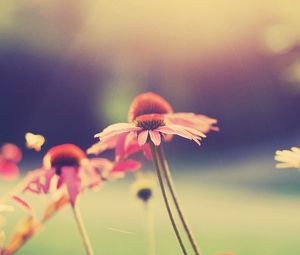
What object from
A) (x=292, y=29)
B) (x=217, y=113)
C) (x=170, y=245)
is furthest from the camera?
(x=217, y=113)

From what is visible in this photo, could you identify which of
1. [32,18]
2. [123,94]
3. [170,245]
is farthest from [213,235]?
[32,18]

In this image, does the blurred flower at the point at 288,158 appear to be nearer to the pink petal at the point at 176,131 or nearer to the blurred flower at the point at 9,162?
the pink petal at the point at 176,131

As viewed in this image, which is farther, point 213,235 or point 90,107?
point 90,107

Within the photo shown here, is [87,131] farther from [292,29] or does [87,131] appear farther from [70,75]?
[292,29]

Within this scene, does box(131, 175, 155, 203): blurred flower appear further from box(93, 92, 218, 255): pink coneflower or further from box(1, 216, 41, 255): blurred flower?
box(1, 216, 41, 255): blurred flower

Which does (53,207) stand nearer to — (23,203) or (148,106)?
(23,203)

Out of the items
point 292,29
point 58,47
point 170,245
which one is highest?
point 58,47

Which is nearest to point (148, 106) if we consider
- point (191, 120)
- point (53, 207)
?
point (191, 120)
